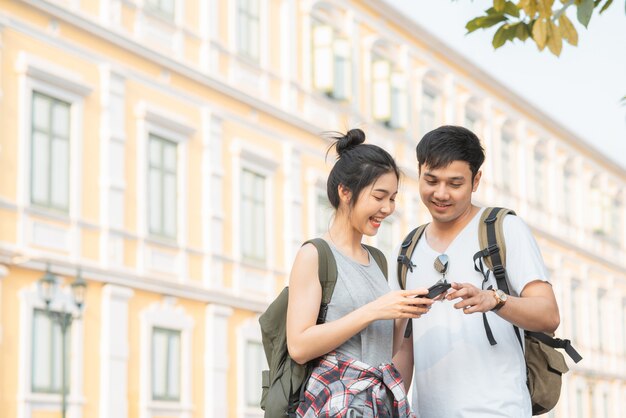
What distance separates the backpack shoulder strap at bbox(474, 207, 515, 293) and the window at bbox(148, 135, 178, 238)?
637 inches

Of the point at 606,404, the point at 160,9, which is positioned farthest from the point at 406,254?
the point at 606,404

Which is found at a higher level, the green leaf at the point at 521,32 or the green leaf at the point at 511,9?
the green leaf at the point at 511,9

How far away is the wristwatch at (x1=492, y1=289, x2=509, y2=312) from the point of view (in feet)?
13.2

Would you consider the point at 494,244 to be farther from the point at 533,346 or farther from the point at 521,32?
the point at 521,32

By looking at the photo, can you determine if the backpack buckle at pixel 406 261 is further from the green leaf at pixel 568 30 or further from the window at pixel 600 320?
the window at pixel 600 320

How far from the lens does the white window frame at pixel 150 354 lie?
19688 mm

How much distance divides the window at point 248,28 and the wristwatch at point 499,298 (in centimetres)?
1949

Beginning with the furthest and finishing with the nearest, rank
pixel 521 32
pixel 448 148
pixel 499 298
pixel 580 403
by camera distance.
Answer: pixel 580 403 → pixel 521 32 → pixel 448 148 → pixel 499 298

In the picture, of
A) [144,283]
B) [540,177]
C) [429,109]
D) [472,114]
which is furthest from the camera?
[540,177]

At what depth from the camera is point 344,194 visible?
172 inches

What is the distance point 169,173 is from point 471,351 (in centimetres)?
1696

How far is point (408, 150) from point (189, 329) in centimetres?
1019

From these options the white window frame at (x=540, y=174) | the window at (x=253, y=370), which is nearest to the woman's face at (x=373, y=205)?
the window at (x=253, y=370)

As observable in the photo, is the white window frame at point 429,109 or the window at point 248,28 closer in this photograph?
the window at point 248,28
